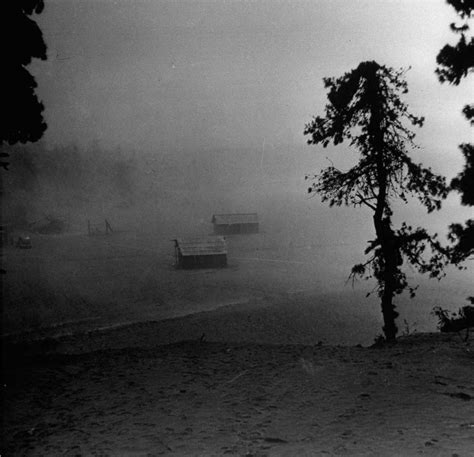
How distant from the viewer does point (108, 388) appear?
940 cm

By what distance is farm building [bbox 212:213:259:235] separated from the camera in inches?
2913

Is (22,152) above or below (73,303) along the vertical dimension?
above

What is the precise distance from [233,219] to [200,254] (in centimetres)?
2985

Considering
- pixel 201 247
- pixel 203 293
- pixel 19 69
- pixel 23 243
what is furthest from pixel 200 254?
pixel 19 69

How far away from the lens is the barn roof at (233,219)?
73938 millimetres

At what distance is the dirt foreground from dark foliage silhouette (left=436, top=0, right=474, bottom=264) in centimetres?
398

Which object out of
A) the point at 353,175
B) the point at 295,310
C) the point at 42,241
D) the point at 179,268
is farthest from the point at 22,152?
the point at 353,175

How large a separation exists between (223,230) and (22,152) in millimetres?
59100

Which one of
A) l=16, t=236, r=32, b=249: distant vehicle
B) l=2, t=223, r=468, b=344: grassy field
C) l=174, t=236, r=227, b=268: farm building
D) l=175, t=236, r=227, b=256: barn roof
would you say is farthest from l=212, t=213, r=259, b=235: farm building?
l=16, t=236, r=32, b=249: distant vehicle

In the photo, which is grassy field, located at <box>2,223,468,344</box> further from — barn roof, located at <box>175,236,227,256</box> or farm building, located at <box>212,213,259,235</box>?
farm building, located at <box>212,213,259,235</box>

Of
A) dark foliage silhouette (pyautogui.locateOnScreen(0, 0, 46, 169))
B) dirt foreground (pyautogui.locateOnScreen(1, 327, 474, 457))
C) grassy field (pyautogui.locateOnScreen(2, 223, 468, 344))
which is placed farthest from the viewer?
grassy field (pyautogui.locateOnScreen(2, 223, 468, 344))

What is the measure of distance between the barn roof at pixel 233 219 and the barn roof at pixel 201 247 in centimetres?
2576

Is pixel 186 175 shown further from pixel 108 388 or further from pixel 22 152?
pixel 108 388

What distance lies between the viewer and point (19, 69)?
1232cm
